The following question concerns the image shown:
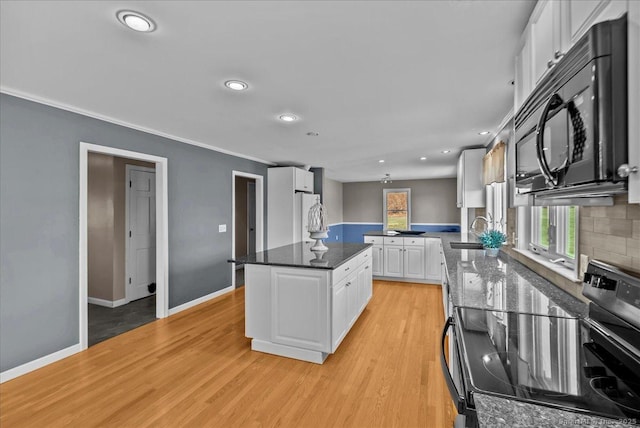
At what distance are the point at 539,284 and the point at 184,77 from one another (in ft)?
8.89

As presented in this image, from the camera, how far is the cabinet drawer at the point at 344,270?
273 centimetres

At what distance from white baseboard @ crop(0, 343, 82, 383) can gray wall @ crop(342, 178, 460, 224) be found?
7.51 meters

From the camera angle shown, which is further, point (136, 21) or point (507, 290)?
point (507, 290)

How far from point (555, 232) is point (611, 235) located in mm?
881

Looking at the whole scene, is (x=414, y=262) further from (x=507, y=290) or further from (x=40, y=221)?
(x=40, y=221)

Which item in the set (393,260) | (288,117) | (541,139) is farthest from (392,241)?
(541,139)

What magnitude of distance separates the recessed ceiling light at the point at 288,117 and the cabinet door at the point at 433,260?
3.63 m

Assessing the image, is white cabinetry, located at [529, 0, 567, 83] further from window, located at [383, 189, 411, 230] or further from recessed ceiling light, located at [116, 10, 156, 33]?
window, located at [383, 189, 411, 230]

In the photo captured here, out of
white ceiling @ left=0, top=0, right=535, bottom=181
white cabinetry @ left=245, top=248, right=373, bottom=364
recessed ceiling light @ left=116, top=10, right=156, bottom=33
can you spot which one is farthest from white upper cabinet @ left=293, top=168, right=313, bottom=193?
recessed ceiling light @ left=116, top=10, right=156, bottom=33

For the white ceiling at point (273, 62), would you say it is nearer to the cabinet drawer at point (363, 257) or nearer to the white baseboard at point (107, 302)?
the cabinet drawer at point (363, 257)

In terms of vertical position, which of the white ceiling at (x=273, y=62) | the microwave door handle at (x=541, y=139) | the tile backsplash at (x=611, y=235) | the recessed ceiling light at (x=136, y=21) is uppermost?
the white ceiling at (x=273, y=62)

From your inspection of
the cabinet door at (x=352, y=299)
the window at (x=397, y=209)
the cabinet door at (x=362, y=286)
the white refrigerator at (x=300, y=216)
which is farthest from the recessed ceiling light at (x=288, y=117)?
the window at (x=397, y=209)

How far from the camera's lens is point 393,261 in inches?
228

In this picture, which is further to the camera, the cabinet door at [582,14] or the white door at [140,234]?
the white door at [140,234]
